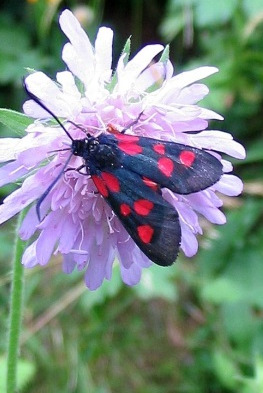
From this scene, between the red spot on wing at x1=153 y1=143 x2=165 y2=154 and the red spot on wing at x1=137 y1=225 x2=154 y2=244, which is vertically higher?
the red spot on wing at x1=153 y1=143 x2=165 y2=154

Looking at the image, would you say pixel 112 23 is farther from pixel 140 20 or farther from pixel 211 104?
pixel 211 104

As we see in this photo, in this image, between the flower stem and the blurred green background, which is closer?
the flower stem

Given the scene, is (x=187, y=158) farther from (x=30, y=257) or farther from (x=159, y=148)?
(x=30, y=257)

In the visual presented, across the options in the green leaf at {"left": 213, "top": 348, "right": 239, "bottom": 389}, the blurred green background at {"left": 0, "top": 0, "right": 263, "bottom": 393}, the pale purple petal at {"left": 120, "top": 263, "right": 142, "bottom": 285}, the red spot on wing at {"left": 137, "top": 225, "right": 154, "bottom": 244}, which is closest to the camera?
the red spot on wing at {"left": 137, "top": 225, "right": 154, "bottom": 244}

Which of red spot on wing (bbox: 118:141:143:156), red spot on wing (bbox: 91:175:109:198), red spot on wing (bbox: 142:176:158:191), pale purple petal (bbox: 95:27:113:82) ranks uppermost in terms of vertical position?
pale purple petal (bbox: 95:27:113:82)

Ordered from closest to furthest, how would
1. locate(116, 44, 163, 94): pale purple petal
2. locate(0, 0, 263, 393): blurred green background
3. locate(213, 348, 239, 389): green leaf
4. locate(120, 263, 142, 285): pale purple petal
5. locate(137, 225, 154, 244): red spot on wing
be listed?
locate(137, 225, 154, 244): red spot on wing → locate(116, 44, 163, 94): pale purple petal → locate(120, 263, 142, 285): pale purple petal → locate(213, 348, 239, 389): green leaf → locate(0, 0, 263, 393): blurred green background

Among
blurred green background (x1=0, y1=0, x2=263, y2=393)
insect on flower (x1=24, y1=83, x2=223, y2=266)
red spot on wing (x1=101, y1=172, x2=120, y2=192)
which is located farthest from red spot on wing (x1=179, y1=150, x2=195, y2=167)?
blurred green background (x1=0, y1=0, x2=263, y2=393)

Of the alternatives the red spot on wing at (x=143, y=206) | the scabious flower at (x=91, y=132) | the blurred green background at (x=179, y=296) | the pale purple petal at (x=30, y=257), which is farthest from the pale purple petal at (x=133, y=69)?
the blurred green background at (x=179, y=296)

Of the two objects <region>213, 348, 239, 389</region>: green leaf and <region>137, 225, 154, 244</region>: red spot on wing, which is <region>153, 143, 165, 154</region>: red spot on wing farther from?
<region>213, 348, 239, 389</region>: green leaf

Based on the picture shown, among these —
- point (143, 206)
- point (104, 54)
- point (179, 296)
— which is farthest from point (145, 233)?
point (179, 296)
